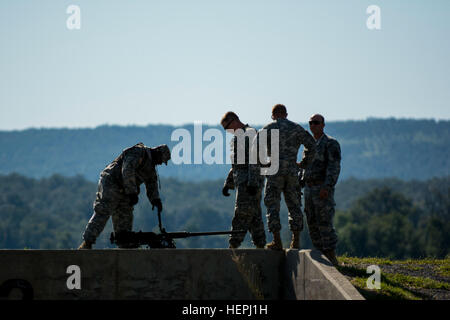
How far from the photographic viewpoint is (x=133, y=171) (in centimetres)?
1216

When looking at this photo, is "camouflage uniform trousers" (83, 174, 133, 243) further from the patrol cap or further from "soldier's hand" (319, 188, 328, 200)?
"soldier's hand" (319, 188, 328, 200)

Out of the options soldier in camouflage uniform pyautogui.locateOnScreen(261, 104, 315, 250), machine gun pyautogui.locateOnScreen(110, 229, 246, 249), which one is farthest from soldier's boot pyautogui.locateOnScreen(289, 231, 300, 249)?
machine gun pyautogui.locateOnScreen(110, 229, 246, 249)

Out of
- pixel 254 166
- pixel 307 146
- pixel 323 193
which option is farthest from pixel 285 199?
pixel 307 146

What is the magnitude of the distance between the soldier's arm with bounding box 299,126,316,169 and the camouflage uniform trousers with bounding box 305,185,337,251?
38cm

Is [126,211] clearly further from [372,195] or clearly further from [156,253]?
[372,195]

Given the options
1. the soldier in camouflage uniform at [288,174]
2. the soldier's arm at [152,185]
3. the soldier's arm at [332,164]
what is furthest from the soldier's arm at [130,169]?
the soldier's arm at [332,164]

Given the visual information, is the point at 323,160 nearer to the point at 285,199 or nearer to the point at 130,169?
the point at 285,199

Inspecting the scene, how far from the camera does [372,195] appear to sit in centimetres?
16675

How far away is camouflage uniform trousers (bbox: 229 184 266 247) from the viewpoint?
39.3 feet

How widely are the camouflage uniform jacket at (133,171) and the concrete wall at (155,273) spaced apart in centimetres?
186

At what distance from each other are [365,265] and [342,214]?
5883 inches

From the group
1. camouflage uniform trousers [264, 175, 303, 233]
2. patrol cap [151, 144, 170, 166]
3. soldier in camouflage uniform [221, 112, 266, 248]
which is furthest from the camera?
patrol cap [151, 144, 170, 166]
